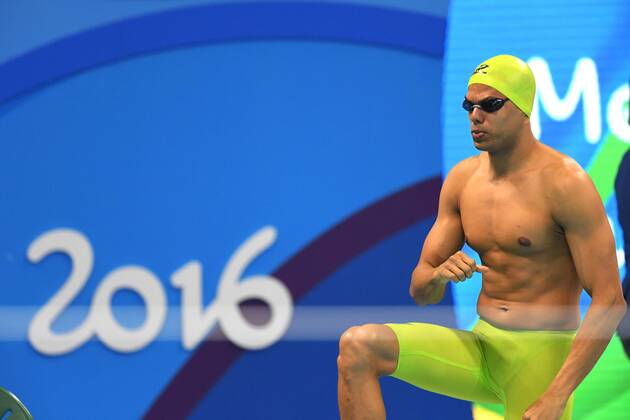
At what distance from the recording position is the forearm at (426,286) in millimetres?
3613

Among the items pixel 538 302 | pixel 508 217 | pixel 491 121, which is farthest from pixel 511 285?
pixel 491 121

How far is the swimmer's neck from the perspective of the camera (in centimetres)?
366

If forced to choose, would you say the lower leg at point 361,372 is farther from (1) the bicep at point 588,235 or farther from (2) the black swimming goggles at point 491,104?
(2) the black swimming goggles at point 491,104

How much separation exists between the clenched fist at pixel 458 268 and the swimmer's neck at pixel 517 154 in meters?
0.35

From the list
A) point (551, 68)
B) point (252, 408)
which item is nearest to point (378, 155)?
point (551, 68)

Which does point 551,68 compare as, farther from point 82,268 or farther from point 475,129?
point 82,268

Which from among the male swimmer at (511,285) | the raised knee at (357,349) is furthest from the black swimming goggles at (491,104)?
the raised knee at (357,349)

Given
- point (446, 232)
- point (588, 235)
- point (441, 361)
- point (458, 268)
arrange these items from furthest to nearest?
point (446, 232) → point (441, 361) → point (588, 235) → point (458, 268)

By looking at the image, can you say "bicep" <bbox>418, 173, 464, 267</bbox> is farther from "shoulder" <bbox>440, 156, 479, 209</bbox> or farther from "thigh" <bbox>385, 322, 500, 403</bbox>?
"thigh" <bbox>385, 322, 500, 403</bbox>

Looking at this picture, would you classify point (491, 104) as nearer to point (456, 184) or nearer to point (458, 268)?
point (456, 184)

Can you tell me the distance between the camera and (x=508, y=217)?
3.65 metres

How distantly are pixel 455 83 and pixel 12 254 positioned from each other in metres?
1.82

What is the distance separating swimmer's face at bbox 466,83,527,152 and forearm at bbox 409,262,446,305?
39cm

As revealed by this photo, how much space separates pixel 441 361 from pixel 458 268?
1.18 ft
